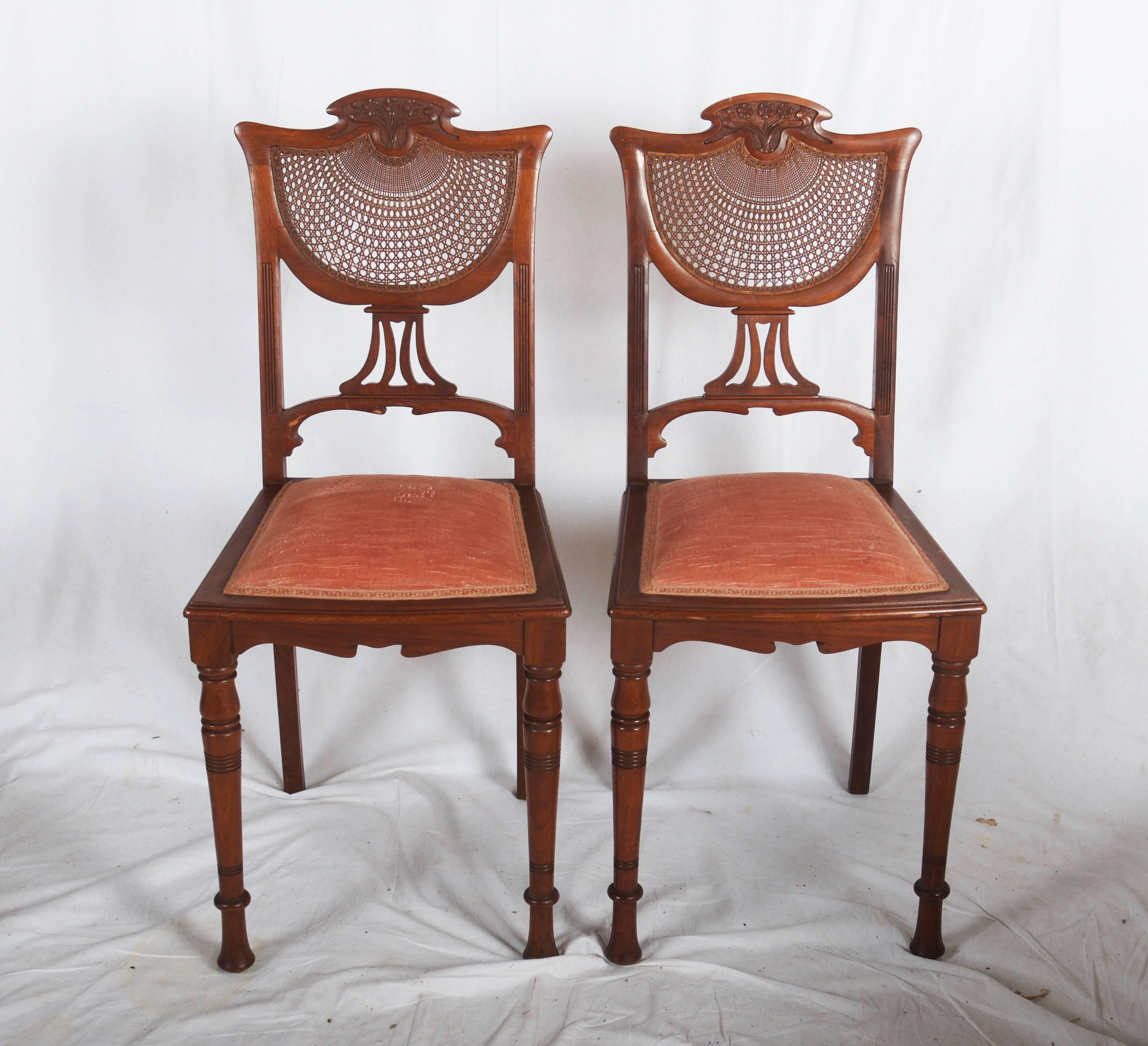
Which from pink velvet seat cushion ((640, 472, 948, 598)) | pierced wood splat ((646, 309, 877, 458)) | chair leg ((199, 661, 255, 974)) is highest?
pierced wood splat ((646, 309, 877, 458))

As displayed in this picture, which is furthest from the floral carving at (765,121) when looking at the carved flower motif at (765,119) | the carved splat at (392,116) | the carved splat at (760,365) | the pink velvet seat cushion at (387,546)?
the pink velvet seat cushion at (387,546)

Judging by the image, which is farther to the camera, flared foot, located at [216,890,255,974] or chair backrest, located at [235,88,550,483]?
chair backrest, located at [235,88,550,483]

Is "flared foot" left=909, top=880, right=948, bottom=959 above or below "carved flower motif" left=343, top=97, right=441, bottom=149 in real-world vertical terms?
below

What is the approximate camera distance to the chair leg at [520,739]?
224 centimetres

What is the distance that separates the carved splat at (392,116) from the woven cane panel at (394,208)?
0.08ft

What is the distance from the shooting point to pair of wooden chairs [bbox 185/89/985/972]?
1692 millimetres

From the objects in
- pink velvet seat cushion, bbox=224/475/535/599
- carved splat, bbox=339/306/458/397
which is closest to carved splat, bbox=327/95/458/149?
carved splat, bbox=339/306/458/397

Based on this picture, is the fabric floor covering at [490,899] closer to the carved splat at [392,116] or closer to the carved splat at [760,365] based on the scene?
the carved splat at [760,365]

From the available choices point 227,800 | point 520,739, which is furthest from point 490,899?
point 227,800

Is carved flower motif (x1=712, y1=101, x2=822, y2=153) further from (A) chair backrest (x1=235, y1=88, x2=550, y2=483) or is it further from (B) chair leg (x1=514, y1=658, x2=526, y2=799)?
(B) chair leg (x1=514, y1=658, x2=526, y2=799)

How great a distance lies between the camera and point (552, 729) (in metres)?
1.74

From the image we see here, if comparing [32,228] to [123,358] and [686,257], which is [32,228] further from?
[686,257]

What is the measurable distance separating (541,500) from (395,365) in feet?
1.11

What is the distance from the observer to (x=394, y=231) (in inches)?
81.4
